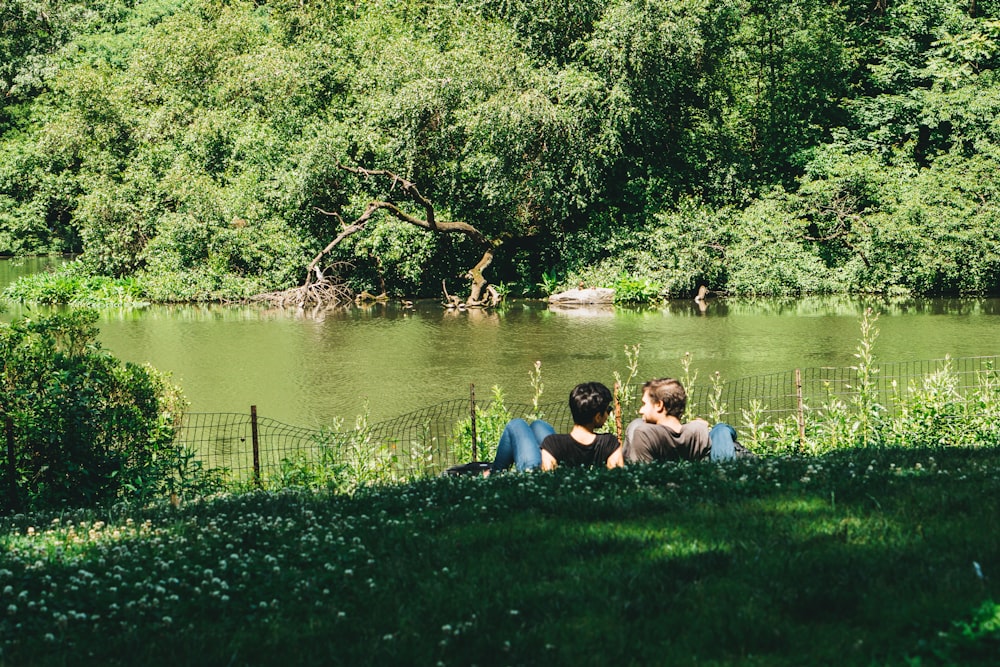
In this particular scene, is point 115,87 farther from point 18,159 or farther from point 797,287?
point 797,287

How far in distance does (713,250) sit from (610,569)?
2991cm

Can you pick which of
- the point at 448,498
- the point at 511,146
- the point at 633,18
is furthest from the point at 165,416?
the point at 633,18

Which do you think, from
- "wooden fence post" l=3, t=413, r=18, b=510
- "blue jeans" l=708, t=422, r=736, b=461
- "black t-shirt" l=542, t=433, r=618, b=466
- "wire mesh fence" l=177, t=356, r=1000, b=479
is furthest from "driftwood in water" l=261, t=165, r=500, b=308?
"black t-shirt" l=542, t=433, r=618, b=466

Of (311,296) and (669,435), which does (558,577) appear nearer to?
(669,435)

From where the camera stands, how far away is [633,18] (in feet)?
103

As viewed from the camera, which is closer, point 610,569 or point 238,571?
point 610,569

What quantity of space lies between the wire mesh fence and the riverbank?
4.91 m

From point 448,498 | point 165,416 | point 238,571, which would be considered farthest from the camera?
point 165,416

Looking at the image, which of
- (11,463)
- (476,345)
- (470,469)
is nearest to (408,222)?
(476,345)

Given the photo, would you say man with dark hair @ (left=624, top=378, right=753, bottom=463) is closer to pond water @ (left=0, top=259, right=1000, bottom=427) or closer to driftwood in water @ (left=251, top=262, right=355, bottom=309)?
pond water @ (left=0, top=259, right=1000, bottom=427)

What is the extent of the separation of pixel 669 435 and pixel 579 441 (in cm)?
89

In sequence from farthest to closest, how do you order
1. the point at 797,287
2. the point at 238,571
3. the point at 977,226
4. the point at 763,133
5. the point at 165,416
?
the point at 763,133, the point at 797,287, the point at 977,226, the point at 165,416, the point at 238,571

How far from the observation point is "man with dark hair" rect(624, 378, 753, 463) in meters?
8.03

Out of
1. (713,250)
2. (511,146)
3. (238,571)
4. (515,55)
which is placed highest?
(515,55)
